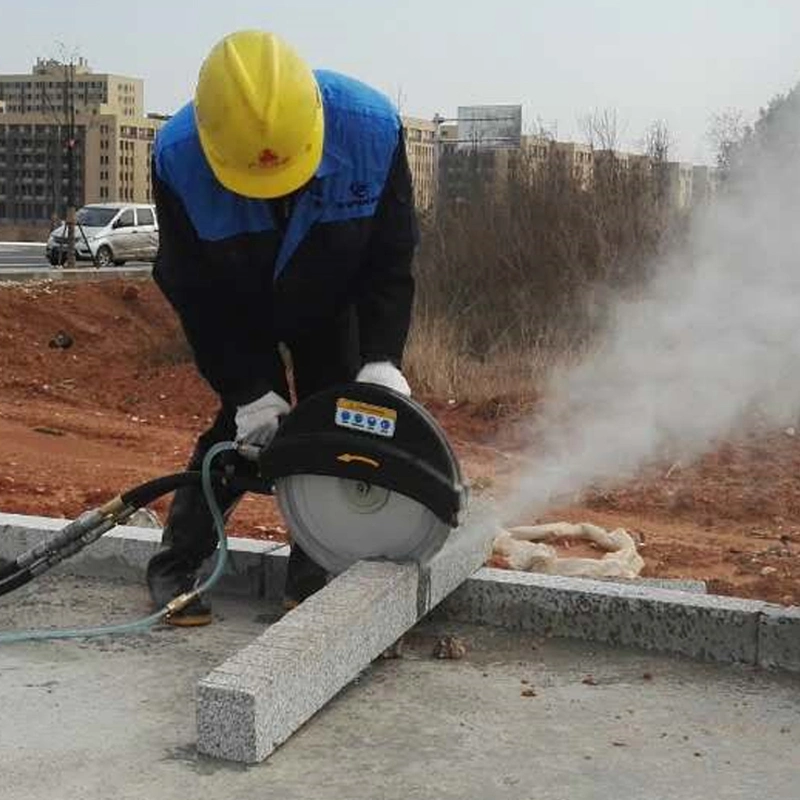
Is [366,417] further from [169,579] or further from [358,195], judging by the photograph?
[169,579]

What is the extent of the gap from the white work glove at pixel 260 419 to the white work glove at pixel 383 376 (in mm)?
288

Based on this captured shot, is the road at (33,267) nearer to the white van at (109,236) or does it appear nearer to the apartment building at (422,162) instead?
the white van at (109,236)

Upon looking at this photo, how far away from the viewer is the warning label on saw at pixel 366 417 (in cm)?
371

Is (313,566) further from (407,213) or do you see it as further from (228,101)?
(228,101)

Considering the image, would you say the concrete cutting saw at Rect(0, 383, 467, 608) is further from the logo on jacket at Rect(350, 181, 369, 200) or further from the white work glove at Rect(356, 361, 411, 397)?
the logo on jacket at Rect(350, 181, 369, 200)

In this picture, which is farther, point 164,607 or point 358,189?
point 164,607

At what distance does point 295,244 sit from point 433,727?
4.92ft

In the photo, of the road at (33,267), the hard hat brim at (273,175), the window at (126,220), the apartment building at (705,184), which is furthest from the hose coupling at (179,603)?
the window at (126,220)

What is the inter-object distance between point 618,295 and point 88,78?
7231cm

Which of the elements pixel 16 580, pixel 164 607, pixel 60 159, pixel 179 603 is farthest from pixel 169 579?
pixel 60 159

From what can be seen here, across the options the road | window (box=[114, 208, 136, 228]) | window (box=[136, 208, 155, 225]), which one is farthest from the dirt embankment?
window (box=[136, 208, 155, 225])

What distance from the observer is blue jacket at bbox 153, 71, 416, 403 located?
3.77 meters

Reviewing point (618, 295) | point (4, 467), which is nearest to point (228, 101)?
point (4, 467)

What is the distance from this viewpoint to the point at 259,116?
3529 mm
